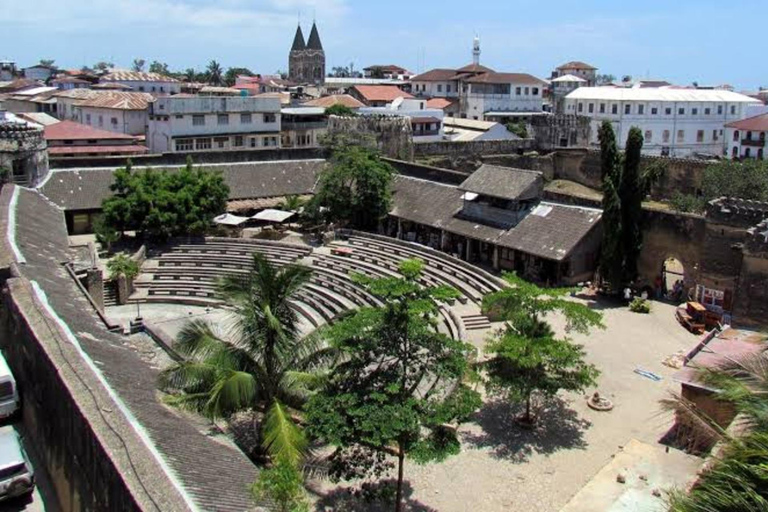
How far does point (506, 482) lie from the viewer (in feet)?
51.4

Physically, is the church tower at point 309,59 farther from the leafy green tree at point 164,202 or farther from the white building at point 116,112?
the leafy green tree at point 164,202

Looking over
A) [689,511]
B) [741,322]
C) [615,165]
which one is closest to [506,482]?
[689,511]

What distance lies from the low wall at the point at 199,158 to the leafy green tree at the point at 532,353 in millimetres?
27205

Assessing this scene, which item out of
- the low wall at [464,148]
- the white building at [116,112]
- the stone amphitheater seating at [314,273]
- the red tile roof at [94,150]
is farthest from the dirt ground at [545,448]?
the white building at [116,112]

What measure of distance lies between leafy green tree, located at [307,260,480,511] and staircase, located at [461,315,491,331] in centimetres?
1067

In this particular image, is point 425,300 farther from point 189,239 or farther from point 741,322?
point 189,239

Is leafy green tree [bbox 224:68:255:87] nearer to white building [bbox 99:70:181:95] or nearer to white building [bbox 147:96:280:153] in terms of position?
white building [bbox 99:70:181:95]

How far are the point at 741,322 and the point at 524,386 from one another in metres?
11.1

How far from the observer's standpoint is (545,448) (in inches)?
671

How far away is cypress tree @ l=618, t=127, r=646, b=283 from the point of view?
27.4 meters

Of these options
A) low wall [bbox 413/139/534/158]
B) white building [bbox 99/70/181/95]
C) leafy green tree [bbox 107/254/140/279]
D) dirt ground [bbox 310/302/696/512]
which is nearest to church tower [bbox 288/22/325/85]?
white building [bbox 99/70/181/95]

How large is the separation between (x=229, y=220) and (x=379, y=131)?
16141mm

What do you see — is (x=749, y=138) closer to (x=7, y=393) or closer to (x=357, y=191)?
(x=357, y=191)

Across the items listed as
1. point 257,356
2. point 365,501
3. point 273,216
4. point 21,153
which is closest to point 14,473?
point 257,356
